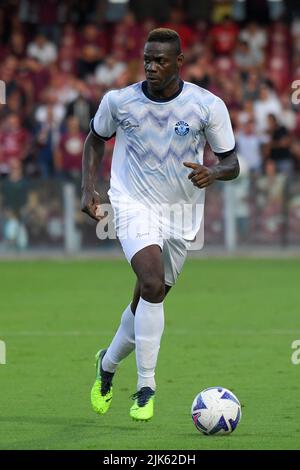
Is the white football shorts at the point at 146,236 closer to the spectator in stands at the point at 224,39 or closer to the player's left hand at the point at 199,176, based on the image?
the player's left hand at the point at 199,176

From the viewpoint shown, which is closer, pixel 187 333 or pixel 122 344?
pixel 122 344

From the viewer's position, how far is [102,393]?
840 centimetres

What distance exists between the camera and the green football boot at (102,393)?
8305 mm

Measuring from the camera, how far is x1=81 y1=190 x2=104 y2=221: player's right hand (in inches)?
321

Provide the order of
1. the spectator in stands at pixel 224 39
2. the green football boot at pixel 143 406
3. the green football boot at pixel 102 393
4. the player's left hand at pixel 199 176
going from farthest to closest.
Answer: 1. the spectator in stands at pixel 224 39
2. the green football boot at pixel 102 393
3. the green football boot at pixel 143 406
4. the player's left hand at pixel 199 176

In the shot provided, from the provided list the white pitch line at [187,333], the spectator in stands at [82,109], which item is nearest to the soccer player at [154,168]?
the white pitch line at [187,333]

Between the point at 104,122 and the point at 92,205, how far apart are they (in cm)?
58

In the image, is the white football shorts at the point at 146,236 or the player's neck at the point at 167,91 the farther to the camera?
the player's neck at the point at 167,91

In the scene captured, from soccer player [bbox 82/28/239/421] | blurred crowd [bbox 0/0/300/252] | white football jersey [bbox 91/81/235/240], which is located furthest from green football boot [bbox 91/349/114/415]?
blurred crowd [bbox 0/0/300/252]

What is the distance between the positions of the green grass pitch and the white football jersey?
1350 millimetres

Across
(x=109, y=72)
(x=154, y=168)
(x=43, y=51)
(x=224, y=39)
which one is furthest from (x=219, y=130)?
(x=43, y=51)

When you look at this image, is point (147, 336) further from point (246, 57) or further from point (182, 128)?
point (246, 57)

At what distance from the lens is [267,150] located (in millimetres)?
22266
